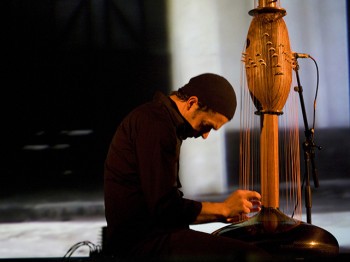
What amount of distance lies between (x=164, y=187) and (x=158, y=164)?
9 cm

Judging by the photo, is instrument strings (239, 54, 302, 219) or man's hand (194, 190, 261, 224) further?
instrument strings (239, 54, 302, 219)

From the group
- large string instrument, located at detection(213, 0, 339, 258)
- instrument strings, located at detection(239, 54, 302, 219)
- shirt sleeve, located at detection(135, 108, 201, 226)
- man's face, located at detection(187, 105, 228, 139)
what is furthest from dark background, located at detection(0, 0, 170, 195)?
shirt sleeve, located at detection(135, 108, 201, 226)

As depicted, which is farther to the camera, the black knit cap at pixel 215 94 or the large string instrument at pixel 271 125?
the large string instrument at pixel 271 125

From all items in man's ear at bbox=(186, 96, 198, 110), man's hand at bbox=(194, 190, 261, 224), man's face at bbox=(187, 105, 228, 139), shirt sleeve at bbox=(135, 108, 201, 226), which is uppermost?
man's ear at bbox=(186, 96, 198, 110)

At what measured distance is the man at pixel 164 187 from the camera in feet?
6.48

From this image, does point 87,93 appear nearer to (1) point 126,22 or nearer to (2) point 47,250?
(1) point 126,22

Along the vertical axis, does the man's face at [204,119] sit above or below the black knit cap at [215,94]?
below

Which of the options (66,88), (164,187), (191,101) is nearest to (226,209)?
(164,187)

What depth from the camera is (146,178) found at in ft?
6.47

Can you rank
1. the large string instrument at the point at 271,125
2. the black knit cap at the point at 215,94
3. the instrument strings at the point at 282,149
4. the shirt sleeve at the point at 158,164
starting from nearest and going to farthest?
1. the shirt sleeve at the point at 158,164
2. the black knit cap at the point at 215,94
3. the large string instrument at the point at 271,125
4. the instrument strings at the point at 282,149

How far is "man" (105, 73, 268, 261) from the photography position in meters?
1.97

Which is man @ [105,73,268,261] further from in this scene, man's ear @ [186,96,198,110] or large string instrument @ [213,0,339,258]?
large string instrument @ [213,0,339,258]

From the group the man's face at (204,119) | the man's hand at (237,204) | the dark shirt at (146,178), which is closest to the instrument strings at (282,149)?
the man's face at (204,119)

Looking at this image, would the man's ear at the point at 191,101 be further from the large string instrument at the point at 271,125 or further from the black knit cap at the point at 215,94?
the large string instrument at the point at 271,125
